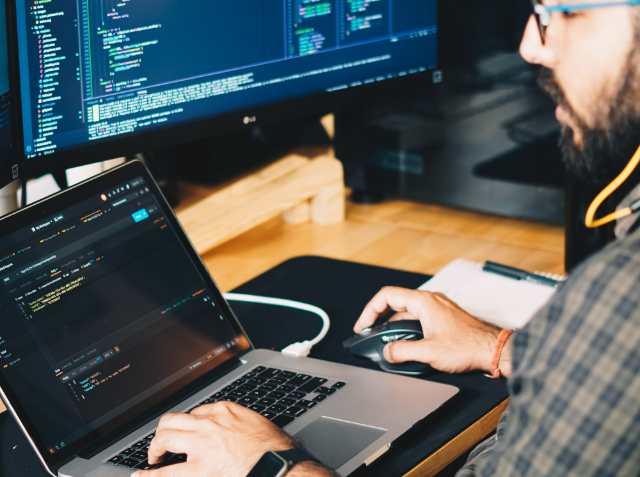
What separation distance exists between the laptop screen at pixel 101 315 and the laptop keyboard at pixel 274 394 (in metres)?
0.04

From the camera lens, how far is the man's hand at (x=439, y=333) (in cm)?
78

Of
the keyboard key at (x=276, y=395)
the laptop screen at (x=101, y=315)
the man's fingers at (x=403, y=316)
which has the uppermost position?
the laptop screen at (x=101, y=315)

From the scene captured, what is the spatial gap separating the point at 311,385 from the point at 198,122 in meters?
0.36

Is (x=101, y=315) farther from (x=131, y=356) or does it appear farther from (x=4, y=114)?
(x=4, y=114)

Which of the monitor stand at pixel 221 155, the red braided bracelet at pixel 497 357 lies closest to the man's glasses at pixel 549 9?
the red braided bracelet at pixel 497 357

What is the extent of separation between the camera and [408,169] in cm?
148

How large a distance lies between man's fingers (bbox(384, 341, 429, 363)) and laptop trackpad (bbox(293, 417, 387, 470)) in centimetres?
12

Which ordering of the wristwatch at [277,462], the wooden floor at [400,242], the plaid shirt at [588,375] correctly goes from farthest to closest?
the wooden floor at [400,242] → the wristwatch at [277,462] → the plaid shirt at [588,375]

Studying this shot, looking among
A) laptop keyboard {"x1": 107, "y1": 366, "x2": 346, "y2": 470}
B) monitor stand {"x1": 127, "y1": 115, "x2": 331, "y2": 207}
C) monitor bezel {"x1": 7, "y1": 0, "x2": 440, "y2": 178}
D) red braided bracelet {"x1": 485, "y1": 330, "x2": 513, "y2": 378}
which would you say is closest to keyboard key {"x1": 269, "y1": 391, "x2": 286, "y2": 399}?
laptop keyboard {"x1": 107, "y1": 366, "x2": 346, "y2": 470}

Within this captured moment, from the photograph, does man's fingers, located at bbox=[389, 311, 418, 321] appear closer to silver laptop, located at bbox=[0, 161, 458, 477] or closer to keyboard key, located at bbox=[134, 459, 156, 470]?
silver laptop, located at bbox=[0, 161, 458, 477]

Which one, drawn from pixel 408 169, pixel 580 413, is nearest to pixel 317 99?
pixel 408 169

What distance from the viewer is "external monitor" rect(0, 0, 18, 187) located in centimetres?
74

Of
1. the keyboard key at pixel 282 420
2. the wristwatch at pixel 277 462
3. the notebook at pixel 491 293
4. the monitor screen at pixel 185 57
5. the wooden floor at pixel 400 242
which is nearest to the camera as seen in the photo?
the wristwatch at pixel 277 462

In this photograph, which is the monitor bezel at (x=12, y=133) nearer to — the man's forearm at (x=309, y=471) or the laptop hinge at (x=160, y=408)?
the laptop hinge at (x=160, y=408)
